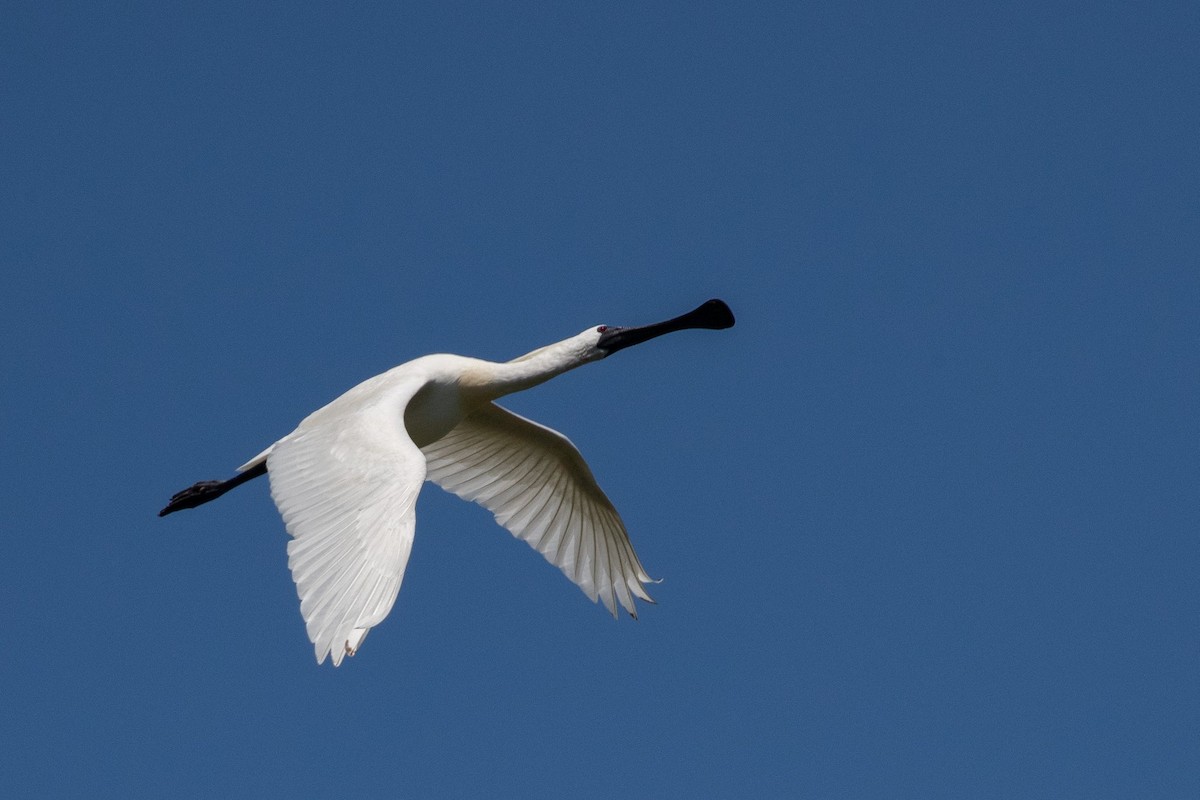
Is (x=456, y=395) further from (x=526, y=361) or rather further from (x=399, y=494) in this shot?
(x=399, y=494)

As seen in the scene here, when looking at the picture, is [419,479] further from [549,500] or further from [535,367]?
[549,500]

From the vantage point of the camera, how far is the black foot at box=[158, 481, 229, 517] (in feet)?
52.0

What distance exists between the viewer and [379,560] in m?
11.2

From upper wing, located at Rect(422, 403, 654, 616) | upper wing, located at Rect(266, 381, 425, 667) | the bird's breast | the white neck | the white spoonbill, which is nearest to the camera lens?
upper wing, located at Rect(266, 381, 425, 667)

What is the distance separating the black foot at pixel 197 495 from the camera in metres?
15.9

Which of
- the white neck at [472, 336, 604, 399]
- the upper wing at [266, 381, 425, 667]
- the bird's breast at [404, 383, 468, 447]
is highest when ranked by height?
the white neck at [472, 336, 604, 399]

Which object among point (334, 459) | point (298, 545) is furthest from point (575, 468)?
point (298, 545)

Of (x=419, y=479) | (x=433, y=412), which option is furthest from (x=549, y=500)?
(x=419, y=479)

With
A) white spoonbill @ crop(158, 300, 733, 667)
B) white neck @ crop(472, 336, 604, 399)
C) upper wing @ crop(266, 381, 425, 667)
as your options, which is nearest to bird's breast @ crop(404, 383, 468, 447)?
white spoonbill @ crop(158, 300, 733, 667)

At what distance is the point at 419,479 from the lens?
12.3 metres

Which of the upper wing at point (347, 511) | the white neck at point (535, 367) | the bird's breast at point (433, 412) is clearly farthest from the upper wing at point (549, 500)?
the upper wing at point (347, 511)

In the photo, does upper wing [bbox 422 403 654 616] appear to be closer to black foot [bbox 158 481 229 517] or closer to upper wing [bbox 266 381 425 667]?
black foot [bbox 158 481 229 517]

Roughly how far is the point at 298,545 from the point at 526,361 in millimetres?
4513

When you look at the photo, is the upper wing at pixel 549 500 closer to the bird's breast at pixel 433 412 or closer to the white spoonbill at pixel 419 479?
the white spoonbill at pixel 419 479
